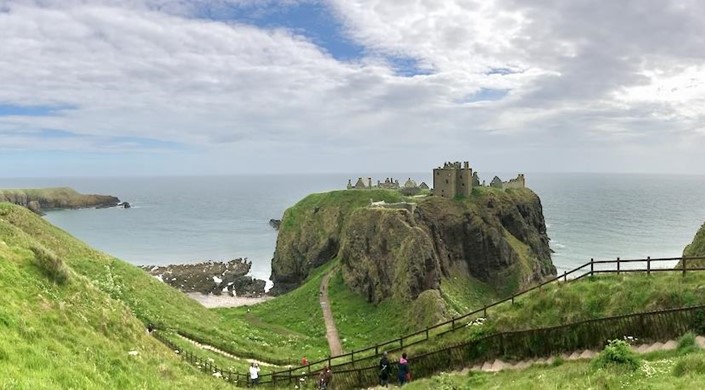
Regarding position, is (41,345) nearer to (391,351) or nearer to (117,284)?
(391,351)

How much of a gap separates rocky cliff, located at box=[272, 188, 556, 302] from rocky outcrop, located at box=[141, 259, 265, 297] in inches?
271

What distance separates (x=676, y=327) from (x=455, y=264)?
232 ft

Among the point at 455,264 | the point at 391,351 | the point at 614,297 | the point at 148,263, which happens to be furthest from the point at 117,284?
the point at 148,263

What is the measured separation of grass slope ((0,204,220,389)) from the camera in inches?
565

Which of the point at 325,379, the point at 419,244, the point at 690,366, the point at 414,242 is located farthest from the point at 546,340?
the point at 419,244

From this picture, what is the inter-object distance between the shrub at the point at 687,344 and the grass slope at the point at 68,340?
20147 mm

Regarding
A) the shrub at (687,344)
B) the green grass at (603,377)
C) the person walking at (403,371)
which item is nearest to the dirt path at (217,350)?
the person walking at (403,371)

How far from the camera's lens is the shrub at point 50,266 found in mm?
26647

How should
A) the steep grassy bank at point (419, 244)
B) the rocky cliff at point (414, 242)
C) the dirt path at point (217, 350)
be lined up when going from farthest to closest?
the rocky cliff at point (414, 242)
the steep grassy bank at point (419, 244)
the dirt path at point (217, 350)

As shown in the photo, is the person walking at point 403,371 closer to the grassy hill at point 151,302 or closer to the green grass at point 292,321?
the grassy hill at point 151,302

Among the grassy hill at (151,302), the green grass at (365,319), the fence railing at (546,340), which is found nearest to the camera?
the fence railing at (546,340)

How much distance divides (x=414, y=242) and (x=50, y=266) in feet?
172

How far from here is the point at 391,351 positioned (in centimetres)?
2967

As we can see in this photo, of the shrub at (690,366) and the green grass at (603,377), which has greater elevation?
the shrub at (690,366)
